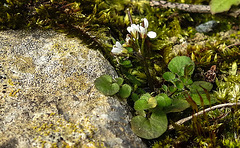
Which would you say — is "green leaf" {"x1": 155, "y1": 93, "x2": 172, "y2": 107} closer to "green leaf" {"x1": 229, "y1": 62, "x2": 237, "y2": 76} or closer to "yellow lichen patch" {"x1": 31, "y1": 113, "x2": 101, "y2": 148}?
"yellow lichen patch" {"x1": 31, "y1": 113, "x2": 101, "y2": 148}

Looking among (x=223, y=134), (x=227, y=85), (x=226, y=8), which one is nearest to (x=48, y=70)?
(x=223, y=134)

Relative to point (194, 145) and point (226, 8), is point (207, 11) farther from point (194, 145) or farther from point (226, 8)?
point (194, 145)

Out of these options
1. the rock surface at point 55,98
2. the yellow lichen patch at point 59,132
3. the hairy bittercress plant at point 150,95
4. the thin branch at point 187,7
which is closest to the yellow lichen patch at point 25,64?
the rock surface at point 55,98

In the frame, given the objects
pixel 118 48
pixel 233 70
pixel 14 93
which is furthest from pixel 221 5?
pixel 14 93

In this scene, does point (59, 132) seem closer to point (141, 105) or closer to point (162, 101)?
point (141, 105)

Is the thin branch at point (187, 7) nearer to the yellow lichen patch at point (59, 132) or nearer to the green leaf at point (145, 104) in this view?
the green leaf at point (145, 104)

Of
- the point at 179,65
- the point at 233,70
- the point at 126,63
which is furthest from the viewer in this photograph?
the point at 233,70
